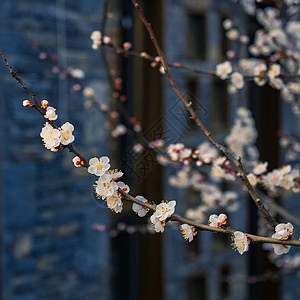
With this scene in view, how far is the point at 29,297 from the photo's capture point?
7.29ft

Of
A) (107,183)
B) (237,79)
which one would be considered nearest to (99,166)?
(107,183)

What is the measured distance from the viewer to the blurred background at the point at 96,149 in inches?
84.1

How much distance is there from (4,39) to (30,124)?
1.48 ft

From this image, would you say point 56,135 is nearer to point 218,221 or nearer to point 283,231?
point 218,221

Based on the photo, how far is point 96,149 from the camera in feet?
7.95

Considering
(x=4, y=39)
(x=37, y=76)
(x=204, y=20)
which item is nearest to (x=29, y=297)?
(x=37, y=76)

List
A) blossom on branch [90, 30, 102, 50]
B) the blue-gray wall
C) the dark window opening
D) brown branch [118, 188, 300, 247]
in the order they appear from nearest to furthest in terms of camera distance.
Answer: brown branch [118, 188, 300, 247] → blossom on branch [90, 30, 102, 50] → the blue-gray wall → the dark window opening

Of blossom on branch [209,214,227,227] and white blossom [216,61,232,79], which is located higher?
white blossom [216,61,232,79]

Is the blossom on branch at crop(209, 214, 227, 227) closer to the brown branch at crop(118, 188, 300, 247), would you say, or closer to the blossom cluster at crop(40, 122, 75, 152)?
the brown branch at crop(118, 188, 300, 247)

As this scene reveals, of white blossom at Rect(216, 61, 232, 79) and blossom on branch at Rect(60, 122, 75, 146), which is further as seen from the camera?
white blossom at Rect(216, 61, 232, 79)

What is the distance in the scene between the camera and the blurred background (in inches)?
84.1

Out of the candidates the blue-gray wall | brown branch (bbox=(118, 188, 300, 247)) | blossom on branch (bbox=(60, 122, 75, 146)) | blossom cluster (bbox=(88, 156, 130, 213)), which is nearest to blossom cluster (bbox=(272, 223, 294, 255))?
brown branch (bbox=(118, 188, 300, 247))

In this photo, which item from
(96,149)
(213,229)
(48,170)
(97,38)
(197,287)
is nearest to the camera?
(213,229)

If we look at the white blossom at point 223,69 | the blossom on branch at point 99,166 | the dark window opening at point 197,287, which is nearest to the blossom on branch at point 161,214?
the blossom on branch at point 99,166
